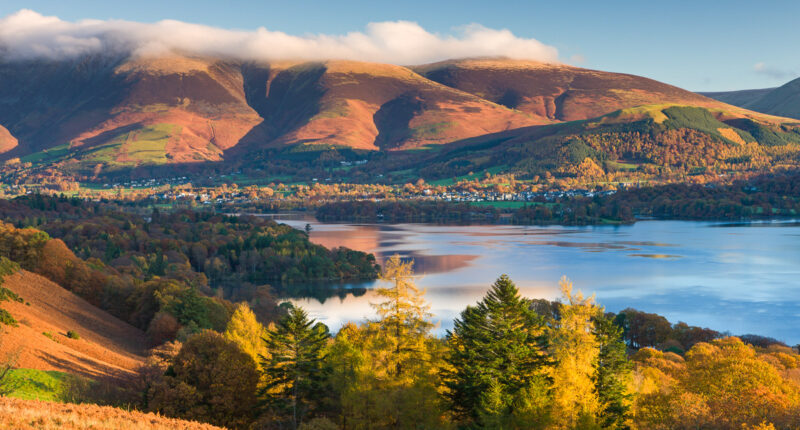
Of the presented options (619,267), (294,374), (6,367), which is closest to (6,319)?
(294,374)

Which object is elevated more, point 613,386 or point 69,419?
point 69,419

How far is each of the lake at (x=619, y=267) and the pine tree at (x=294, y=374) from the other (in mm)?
5276

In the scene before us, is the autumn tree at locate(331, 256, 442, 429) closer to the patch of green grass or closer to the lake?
the lake

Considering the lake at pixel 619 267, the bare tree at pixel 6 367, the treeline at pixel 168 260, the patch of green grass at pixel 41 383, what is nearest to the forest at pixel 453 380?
the patch of green grass at pixel 41 383

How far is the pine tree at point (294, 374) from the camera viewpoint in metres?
29.2

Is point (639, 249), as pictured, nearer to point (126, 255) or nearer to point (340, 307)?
point (340, 307)

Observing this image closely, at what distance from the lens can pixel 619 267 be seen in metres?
108

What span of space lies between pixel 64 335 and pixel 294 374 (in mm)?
18019

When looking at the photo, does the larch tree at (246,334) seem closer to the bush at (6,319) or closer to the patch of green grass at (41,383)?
the patch of green grass at (41,383)

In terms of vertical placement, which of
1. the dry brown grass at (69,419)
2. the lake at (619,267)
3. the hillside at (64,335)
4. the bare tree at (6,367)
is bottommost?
the lake at (619,267)

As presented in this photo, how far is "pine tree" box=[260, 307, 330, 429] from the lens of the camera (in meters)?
29.2

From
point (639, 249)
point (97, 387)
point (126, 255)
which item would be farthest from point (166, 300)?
point (639, 249)

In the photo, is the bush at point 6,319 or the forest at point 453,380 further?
the bush at point 6,319

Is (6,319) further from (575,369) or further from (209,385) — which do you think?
(575,369)
